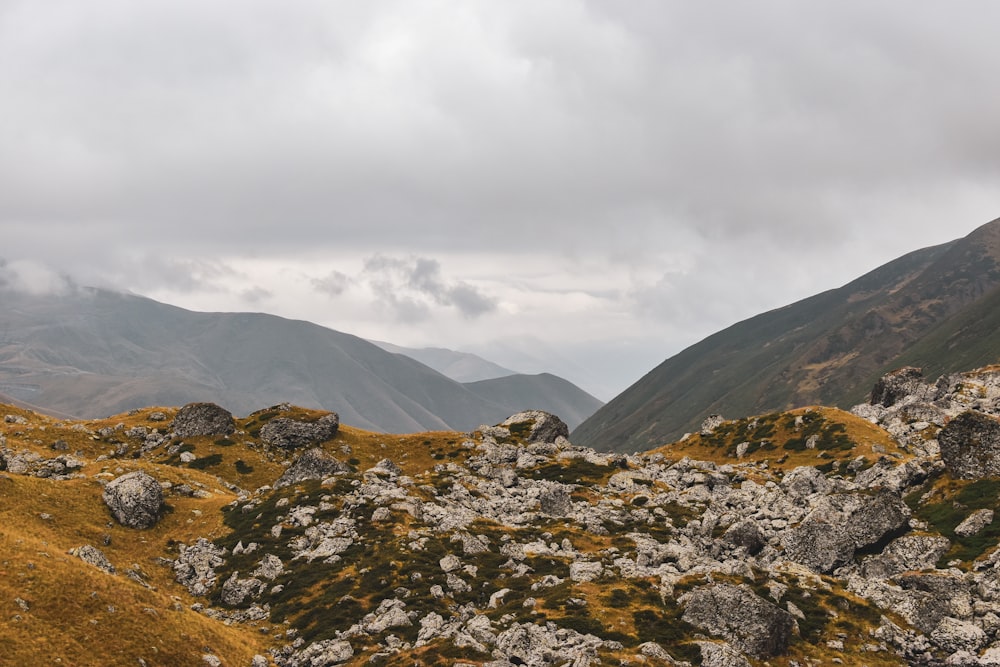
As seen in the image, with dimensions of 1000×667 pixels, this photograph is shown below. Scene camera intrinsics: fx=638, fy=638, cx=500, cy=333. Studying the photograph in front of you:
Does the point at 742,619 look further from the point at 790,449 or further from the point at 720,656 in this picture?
the point at 790,449

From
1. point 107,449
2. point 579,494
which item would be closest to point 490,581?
point 579,494

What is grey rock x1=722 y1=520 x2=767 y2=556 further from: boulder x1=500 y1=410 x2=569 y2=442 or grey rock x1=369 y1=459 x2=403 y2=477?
boulder x1=500 y1=410 x2=569 y2=442

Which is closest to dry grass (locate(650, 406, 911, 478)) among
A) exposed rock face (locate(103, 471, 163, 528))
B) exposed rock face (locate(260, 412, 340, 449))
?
exposed rock face (locate(260, 412, 340, 449))

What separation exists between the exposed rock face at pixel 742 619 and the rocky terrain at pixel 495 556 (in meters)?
0.16

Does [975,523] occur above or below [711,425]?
below

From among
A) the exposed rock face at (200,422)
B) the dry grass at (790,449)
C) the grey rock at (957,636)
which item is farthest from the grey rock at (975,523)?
the exposed rock face at (200,422)

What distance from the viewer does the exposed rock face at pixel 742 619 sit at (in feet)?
165

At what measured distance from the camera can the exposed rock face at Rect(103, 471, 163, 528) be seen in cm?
7300

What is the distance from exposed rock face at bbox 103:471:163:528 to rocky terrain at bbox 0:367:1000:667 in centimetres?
23

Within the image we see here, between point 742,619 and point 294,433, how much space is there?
95.8m

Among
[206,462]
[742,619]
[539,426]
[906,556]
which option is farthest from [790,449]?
[206,462]

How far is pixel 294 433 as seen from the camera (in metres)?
126

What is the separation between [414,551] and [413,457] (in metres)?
57.5

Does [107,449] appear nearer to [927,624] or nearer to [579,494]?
[579,494]
